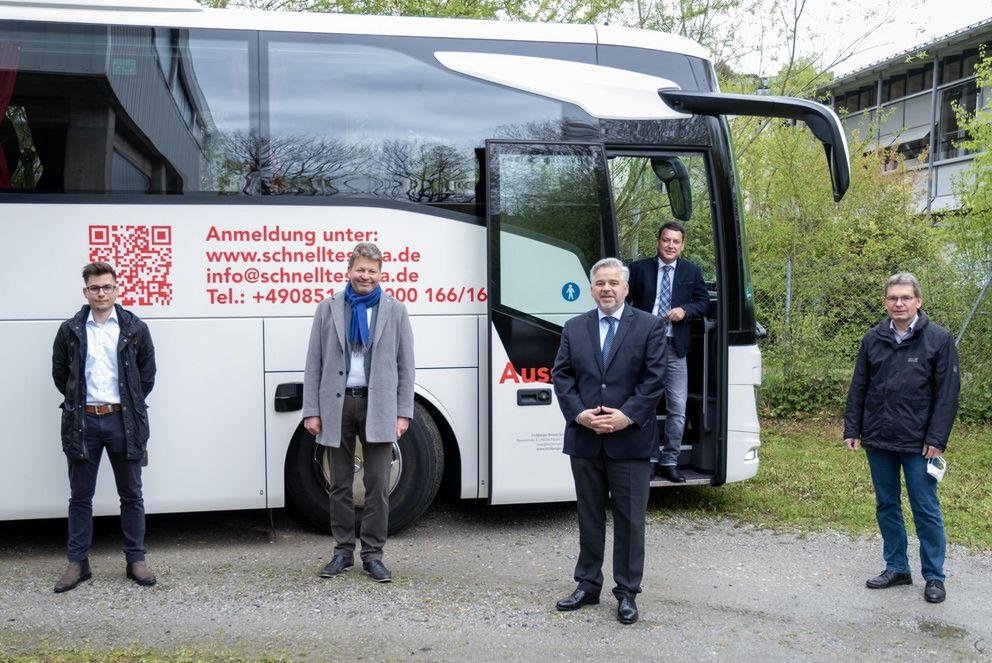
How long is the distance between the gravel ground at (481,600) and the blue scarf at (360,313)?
1434 mm

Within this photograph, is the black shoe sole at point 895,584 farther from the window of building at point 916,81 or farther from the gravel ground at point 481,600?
the window of building at point 916,81

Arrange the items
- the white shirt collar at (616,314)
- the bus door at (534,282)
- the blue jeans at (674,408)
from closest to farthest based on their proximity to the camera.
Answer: the white shirt collar at (616,314), the bus door at (534,282), the blue jeans at (674,408)

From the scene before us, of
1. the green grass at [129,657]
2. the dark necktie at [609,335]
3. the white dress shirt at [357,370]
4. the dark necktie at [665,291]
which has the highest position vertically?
the dark necktie at [665,291]

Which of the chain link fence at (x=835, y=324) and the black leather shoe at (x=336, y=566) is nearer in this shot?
the black leather shoe at (x=336, y=566)

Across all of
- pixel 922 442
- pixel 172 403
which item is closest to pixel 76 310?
pixel 172 403

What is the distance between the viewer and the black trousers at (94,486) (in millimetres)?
4914

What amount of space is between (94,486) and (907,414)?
4.60m

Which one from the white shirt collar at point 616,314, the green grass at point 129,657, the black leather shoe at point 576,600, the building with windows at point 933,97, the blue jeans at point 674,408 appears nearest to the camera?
the green grass at point 129,657

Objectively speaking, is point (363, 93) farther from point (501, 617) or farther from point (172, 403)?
point (501, 617)

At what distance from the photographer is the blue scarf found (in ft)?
16.7

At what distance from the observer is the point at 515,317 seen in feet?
19.2

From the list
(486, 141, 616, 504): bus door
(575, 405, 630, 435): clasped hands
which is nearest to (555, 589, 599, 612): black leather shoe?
(575, 405, 630, 435): clasped hands

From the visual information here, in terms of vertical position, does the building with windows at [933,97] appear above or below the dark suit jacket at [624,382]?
above

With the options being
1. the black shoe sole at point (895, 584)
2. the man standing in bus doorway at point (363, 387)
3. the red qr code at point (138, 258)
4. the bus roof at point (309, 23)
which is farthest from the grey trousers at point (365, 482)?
the black shoe sole at point (895, 584)
